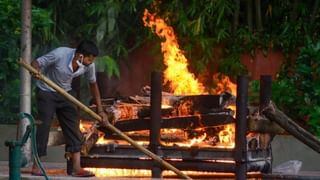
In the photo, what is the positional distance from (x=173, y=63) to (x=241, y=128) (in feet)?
8.27

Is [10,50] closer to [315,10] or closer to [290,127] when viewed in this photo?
[290,127]

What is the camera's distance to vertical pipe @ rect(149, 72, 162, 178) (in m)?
7.86

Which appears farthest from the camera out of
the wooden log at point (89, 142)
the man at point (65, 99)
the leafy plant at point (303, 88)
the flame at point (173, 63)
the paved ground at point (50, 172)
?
the leafy plant at point (303, 88)

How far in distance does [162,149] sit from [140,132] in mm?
397

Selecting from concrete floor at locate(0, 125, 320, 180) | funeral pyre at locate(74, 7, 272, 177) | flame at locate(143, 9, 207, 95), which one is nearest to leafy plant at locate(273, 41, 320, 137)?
concrete floor at locate(0, 125, 320, 180)

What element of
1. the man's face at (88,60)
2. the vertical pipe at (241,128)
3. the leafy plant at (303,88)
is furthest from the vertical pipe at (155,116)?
the leafy plant at (303,88)

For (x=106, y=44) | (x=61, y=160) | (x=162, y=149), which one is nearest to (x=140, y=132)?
(x=162, y=149)

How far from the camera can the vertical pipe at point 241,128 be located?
25.2 feet

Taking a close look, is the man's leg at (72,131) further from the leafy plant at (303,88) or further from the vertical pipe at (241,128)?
the leafy plant at (303,88)

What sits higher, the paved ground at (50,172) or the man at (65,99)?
the man at (65,99)

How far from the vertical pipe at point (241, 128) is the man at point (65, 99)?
4.23ft

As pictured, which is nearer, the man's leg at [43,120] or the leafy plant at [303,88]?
the man's leg at [43,120]

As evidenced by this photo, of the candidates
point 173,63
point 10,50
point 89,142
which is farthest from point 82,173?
point 10,50

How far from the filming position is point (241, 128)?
7715 mm
